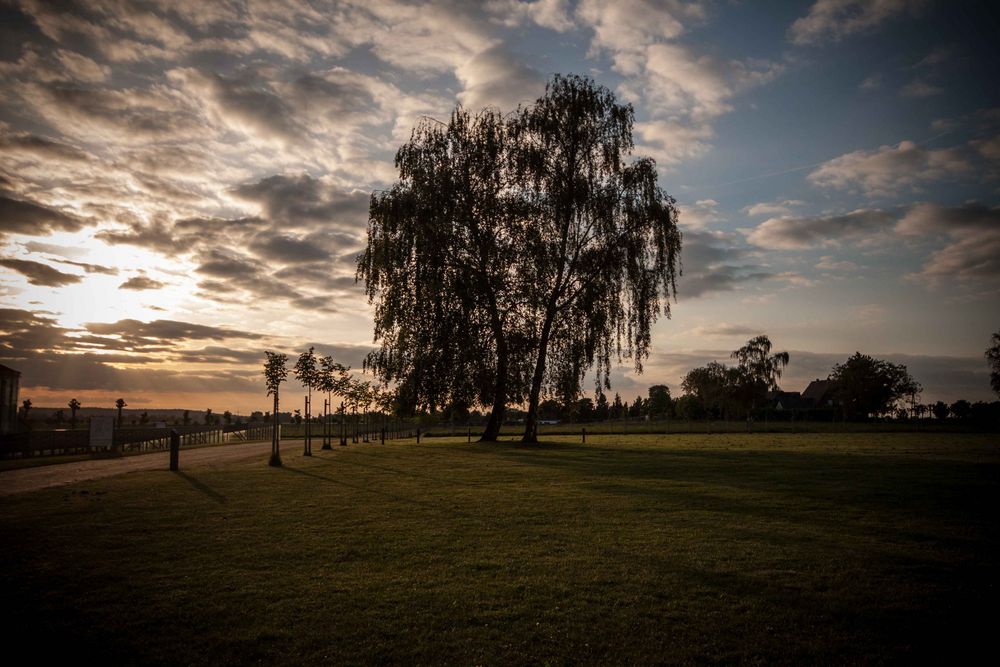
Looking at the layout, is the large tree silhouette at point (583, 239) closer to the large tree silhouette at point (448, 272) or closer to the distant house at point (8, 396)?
the large tree silhouette at point (448, 272)

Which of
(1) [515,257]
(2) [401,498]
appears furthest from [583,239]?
(2) [401,498]

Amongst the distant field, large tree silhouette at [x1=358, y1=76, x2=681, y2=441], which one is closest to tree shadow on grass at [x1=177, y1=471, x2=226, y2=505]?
large tree silhouette at [x1=358, y1=76, x2=681, y2=441]

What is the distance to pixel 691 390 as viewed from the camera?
10194cm

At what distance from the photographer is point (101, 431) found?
106ft

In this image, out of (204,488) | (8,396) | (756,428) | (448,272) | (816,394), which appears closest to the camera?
(204,488)

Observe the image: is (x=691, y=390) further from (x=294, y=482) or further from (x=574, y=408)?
(x=294, y=482)

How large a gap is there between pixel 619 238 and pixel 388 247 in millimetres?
12221

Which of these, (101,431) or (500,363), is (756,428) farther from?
(101,431)

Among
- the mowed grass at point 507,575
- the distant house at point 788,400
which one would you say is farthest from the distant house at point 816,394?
the mowed grass at point 507,575

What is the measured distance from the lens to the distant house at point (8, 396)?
47.1m

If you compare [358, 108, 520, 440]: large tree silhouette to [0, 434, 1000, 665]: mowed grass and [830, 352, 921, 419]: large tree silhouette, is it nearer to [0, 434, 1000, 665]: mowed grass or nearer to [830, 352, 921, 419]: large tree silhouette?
[0, 434, 1000, 665]: mowed grass

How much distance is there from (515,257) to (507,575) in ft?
78.5

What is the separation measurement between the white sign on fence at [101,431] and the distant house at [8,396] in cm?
2239

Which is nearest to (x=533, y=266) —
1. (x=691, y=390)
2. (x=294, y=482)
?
(x=294, y=482)
